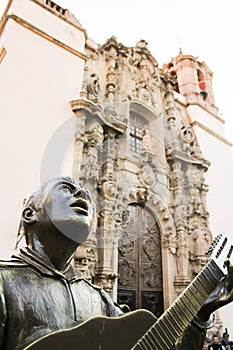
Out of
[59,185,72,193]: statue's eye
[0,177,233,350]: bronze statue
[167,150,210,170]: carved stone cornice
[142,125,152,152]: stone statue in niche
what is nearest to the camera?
[0,177,233,350]: bronze statue

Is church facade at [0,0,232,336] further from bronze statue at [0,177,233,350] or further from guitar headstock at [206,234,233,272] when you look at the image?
bronze statue at [0,177,233,350]

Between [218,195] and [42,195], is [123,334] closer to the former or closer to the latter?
[42,195]

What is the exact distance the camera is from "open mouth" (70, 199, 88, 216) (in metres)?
1.24

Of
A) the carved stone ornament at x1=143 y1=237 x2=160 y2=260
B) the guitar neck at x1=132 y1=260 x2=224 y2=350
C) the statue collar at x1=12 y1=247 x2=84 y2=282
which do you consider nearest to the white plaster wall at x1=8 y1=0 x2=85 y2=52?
the carved stone ornament at x1=143 y1=237 x2=160 y2=260

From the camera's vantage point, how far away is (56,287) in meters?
1.12

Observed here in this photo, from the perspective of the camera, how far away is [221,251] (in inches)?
77.1

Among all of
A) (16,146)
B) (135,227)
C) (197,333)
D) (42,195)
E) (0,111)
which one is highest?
(0,111)

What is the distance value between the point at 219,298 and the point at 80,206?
39.6 inches

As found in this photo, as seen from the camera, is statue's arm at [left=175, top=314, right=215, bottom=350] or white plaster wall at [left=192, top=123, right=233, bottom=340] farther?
white plaster wall at [left=192, top=123, right=233, bottom=340]

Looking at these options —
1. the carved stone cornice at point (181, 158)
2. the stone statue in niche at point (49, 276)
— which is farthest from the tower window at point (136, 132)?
the stone statue in niche at point (49, 276)

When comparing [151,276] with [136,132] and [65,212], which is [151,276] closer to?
[136,132]

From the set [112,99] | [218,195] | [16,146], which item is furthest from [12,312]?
[218,195]

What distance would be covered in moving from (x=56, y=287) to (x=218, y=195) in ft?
29.6

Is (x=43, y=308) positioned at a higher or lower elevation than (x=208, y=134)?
lower
